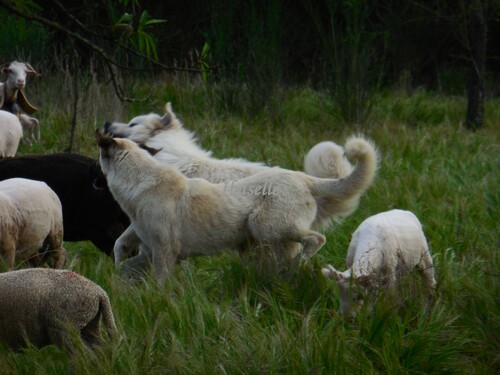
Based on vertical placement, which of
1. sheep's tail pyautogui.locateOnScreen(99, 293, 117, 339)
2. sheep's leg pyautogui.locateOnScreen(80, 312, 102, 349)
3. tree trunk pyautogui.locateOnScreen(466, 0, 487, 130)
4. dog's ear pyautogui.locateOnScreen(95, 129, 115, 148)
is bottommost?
tree trunk pyautogui.locateOnScreen(466, 0, 487, 130)

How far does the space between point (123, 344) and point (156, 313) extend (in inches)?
28.4

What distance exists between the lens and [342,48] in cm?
1399

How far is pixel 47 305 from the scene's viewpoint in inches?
186

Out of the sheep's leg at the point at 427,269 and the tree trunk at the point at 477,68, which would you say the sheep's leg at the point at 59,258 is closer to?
the sheep's leg at the point at 427,269

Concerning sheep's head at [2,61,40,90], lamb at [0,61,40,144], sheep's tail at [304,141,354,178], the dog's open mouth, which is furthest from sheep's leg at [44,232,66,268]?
sheep's head at [2,61,40,90]

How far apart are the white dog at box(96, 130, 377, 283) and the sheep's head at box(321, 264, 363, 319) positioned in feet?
4.15

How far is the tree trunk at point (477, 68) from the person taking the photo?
14523mm

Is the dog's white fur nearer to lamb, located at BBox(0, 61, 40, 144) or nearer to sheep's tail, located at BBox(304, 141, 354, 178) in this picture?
sheep's tail, located at BBox(304, 141, 354, 178)

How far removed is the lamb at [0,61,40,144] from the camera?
11484mm

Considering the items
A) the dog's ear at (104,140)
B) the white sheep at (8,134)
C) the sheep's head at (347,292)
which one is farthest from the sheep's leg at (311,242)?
the white sheep at (8,134)

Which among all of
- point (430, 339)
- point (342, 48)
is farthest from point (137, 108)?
point (430, 339)

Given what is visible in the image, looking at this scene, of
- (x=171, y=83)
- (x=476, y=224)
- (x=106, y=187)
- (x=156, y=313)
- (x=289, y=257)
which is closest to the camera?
(x=156, y=313)

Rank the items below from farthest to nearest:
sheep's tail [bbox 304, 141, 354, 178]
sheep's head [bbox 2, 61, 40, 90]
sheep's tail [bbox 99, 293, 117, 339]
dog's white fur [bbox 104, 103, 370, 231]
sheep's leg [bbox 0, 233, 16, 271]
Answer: sheep's head [bbox 2, 61, 40, 90]
sheep's tail [bbox 304, 141, 354, 178]
dog's white fur [bbox 104, 103, 370, 231]
sheep's leg [bbox 0, 233, 16, 271]
sheep's tail [bbox 99, 293, 117, 339]

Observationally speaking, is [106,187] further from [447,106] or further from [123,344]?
A: [447,106]
